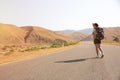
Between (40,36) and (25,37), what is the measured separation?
911 cm

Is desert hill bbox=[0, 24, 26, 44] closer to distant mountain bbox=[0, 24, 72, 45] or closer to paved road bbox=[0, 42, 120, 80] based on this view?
distant mountain bbox=[0, 24, 72, 45]

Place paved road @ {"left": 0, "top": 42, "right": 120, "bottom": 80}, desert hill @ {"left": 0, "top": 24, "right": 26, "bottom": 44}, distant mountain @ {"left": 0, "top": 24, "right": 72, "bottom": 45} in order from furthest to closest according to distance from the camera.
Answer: distant mountain @ {"left": 0, "top": 24, "right": 72, "bottom": 45} < desert hill @ {"left": 0, "top": 24, "right": 26, "bottom": 44} < paved road @ {"left": 0, "top": 42, "right": 120, "bottom": 80}

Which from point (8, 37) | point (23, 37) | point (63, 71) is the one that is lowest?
point (63, 71)

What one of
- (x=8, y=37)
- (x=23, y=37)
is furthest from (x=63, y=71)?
(x=23, y=37)

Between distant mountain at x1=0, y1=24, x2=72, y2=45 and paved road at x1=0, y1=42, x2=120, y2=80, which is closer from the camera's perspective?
paved road at x1=0, y1=42, x2=120, y2=80

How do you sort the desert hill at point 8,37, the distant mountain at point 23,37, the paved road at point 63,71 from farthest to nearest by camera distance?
the distant mountain at point 23,37 < the desert hill at point 8,37 < the paved road at point 63,71

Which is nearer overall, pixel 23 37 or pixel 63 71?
pixel 63 71

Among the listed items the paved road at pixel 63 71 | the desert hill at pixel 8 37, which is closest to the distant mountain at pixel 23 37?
the desert hill at pixel 8 37

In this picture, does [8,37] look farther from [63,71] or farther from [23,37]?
[63,71]

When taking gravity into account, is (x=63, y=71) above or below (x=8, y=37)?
below

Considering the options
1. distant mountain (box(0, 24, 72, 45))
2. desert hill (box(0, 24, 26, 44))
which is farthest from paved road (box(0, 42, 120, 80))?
distant mountain (box(0, 24, 72, 45))

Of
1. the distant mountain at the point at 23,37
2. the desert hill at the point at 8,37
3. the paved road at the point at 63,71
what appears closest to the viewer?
the paved road at the point at 63,71

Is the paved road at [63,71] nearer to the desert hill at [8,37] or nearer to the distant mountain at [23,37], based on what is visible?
the desert hill at [8,37]

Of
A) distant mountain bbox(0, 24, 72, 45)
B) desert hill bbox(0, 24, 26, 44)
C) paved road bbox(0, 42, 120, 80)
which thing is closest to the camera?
paved road bbox(0, 42, 120, 80)
